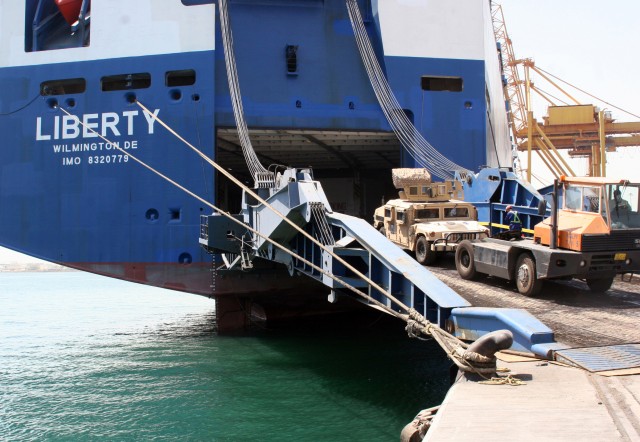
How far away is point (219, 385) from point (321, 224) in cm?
398

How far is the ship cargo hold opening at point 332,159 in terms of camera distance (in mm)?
20700

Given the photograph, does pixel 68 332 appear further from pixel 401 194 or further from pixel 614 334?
pixel 614 334

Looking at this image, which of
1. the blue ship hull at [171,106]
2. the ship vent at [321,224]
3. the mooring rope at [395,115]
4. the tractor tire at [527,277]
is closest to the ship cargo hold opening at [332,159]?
the mooring rope at [395,115]

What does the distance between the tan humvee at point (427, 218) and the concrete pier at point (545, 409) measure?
22.2 feet

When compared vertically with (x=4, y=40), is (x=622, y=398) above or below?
below

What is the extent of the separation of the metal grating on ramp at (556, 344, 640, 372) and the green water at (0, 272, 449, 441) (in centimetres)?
320

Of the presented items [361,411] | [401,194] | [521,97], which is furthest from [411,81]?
[521,97]

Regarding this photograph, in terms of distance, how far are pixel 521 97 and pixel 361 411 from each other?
48.9m

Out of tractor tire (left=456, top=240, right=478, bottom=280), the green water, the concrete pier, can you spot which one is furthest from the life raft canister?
the concrete pier

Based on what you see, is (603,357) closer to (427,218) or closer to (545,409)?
(545,409)

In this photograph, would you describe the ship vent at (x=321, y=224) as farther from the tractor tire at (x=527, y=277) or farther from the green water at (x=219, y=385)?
the tractor tire at (x=527, y=277)

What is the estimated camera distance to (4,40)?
19.0m

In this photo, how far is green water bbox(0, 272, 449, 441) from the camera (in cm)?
1012

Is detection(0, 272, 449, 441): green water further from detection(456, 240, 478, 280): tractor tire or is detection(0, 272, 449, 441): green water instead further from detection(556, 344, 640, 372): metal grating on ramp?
detection(556, 344, 640, 372): metal grating on ramp
